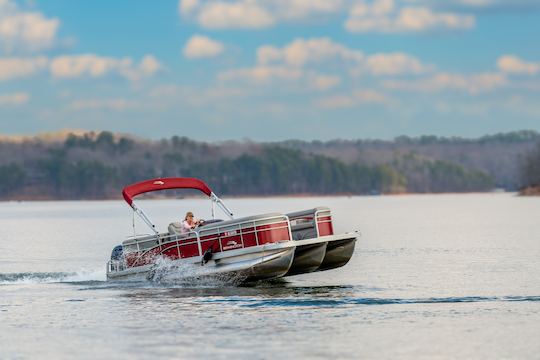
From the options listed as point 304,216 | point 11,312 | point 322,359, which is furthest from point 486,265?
point 322,359

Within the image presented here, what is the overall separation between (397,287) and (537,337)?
13.0m

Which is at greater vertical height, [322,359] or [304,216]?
[304,216]

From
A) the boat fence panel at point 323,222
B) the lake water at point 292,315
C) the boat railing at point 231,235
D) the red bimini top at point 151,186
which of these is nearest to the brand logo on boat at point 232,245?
the boat railing at point 231,235

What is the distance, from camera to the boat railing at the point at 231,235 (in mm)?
34188

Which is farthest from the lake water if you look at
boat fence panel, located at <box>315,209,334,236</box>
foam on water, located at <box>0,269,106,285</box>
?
boat fence panel, located at <box>315,209,334,236</box>

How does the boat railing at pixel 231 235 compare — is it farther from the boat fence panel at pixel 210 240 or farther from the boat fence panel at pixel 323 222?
the boat fence panel at pixel 323 222

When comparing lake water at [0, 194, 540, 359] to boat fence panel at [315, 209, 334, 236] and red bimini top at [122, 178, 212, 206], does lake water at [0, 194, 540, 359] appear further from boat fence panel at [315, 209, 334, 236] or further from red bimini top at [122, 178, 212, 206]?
red bimini top at [122, 178, 212, 206]

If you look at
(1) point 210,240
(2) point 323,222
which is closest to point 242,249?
(1) point 210,240

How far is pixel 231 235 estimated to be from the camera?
34562mm

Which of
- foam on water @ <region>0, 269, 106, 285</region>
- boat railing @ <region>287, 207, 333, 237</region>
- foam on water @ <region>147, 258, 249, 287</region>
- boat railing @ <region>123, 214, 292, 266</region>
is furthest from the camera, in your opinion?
foam on water @ <region>0, 269, 106, 285</region>

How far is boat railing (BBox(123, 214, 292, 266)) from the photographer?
34.2 m

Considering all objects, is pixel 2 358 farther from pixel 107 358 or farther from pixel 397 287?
pixel 397 287

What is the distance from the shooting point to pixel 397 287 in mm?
38375

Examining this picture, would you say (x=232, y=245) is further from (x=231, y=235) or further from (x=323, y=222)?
(x=323, y=222)
